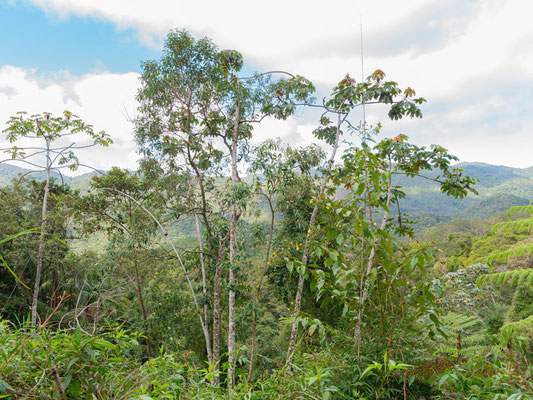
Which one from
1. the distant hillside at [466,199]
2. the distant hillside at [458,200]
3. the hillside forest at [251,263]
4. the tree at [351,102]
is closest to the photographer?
the hillside forest at [251,263]


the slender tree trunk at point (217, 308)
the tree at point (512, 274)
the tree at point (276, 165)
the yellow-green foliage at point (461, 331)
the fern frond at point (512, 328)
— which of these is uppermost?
the tree at point (276, 165)

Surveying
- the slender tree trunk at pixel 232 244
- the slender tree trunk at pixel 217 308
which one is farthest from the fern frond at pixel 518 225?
the slender tree trunk at pixel 217 308

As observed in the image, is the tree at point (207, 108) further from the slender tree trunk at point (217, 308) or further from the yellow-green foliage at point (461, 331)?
the yellow-green foliage at point (461, 331)

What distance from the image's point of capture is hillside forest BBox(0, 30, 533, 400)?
1159 millimetres

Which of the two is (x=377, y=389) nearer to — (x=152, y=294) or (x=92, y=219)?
(x=152, y=294)

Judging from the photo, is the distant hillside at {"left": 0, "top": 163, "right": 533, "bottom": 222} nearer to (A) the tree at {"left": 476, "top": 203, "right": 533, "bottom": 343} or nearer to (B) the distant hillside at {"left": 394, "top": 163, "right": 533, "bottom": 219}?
(B) the distant hillside at {"left": 394, "top": 163, "right": 533, "bottom": 219}

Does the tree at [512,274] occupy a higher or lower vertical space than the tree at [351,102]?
lower

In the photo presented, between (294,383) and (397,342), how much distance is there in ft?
1.79

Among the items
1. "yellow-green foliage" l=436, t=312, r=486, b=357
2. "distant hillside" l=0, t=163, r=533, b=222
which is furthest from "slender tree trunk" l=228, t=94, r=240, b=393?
"distant hillside" l=0, t=163, r=533, b=222

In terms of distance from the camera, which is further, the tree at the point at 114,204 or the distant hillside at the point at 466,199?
the distant hillside at the point at 466,199

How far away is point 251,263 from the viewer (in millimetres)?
5289

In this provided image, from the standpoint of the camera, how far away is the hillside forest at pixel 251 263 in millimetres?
1159

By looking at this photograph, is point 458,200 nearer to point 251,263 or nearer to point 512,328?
point 251,263

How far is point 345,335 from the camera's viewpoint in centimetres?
159
